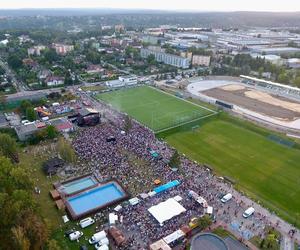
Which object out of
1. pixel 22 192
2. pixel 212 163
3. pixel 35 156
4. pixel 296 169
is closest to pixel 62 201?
pixel 22 192

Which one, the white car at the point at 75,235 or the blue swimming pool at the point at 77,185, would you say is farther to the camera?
the blue swimming pool at the point at 77,185

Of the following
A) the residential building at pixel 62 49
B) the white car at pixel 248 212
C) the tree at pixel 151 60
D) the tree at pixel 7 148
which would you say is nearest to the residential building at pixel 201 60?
the tree at pixel 151 60

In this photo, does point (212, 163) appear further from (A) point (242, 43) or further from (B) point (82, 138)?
(A) point (242, 43)

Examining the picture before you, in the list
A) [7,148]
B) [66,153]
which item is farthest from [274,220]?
[7,148]

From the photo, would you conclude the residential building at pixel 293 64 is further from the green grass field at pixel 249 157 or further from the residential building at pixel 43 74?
the residential building at pixel 43 74

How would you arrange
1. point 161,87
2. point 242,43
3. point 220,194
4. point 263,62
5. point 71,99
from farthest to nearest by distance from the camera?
point 242,43
point 263,62
point 161,87
point 71,99
point 220,194

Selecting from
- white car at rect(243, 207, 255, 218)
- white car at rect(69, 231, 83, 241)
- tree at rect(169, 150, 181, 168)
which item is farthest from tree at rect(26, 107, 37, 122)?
white car at rect(243, 207, 255, 218)

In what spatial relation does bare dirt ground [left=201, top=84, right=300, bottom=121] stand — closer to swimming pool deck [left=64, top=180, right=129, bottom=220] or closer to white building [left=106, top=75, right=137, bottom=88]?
white building [left=106, top=75, right=137, bottom=88]
